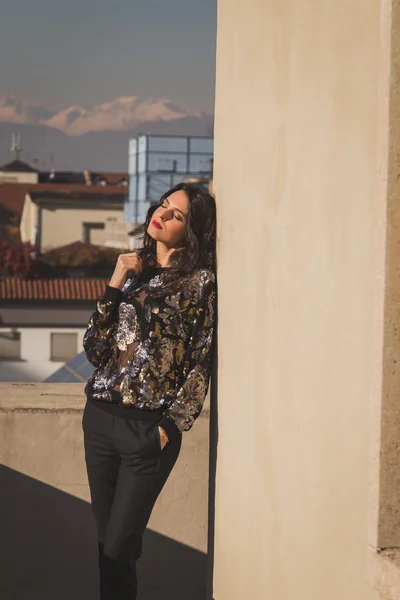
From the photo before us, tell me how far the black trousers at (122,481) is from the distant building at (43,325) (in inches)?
1451

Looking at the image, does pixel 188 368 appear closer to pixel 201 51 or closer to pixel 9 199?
pixel 9 199

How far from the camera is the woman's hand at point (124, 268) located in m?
2.71

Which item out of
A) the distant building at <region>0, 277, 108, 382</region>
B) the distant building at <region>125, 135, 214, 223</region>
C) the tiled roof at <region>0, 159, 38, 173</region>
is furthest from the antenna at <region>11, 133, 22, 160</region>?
the distant building at <region>0, 277, 108, 382</region>

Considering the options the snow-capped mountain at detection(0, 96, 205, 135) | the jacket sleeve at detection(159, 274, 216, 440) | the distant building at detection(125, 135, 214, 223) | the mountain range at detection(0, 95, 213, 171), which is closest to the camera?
the jacket sleeve at detection(159, 274, 216, 440)

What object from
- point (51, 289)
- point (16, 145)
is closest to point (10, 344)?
point (51, 289)

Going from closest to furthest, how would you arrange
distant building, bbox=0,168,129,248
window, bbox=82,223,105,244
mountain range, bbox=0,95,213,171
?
distant building, bbox=0,168,129,248
window, bbox=82,223,105,244
mountain range, bbox=0,95,213,171

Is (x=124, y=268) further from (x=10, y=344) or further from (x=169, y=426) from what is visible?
(x=10, y=344)

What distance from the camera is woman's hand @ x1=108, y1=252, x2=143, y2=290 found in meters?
2.71

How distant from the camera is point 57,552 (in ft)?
10.3

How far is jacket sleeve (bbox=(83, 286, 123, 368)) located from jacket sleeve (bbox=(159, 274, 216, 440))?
21cm

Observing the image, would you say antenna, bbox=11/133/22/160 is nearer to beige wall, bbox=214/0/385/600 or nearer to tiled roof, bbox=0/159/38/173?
tiled roof, bbox=0/159/38/173

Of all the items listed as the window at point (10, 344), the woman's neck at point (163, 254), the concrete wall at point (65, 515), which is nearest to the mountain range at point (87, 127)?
the window at point (10, 344)

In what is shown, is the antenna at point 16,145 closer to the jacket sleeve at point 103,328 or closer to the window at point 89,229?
the window at point 89,229

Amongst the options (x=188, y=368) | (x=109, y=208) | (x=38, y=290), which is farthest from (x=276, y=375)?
(x=109, y=208)
